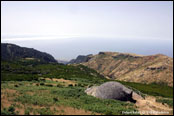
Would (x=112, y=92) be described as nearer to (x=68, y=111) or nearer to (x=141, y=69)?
(x=68, y=111)

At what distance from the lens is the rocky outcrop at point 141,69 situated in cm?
13388

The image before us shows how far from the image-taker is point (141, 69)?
153 meters

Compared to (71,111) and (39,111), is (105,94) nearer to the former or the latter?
(71,111)

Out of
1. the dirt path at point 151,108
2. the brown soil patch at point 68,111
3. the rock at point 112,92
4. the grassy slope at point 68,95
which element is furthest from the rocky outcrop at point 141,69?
the brown soil patch at point 68,111

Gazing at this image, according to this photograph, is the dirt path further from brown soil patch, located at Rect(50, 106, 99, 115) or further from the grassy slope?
brown soil patch, located at Rect(50, 106, 99, 115)

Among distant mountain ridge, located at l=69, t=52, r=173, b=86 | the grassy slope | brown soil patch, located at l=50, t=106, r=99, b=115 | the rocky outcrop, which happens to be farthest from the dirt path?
distant mountain ridge, located at l=69, t=52, r=173, b=86

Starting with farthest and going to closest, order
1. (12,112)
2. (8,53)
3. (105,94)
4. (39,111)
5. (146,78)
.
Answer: (8,53)
(146,78)
(105,94)
(39,111)
(12,112)

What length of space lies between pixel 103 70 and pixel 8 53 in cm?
9865

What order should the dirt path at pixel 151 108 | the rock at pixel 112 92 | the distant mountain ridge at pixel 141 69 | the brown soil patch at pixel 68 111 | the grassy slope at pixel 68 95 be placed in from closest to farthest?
1. the brown soil patch at pixel 68 111
2. the grassy slope at pixel 68 95
3. the dirt path at pixel 151 108
4. the rock at pixel 112 92
5. the distant mountain ridge at pixel 141 69

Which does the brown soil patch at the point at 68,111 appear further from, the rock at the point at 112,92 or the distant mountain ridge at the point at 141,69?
the distant mountain ridge at the point at 141,69

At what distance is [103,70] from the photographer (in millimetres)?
190875

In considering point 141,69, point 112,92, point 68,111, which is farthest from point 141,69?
point 68,111

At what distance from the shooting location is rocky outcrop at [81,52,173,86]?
134 metres

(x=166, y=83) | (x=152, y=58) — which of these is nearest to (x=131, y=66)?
(x=152, y=58)
